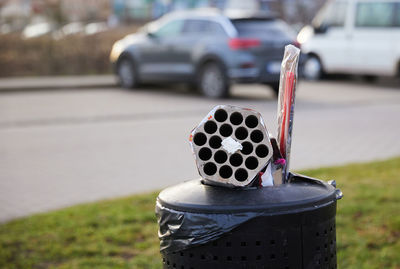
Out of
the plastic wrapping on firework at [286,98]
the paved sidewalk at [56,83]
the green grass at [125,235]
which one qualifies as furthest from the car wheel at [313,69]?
the plastic wrapping on firework at [286,98]

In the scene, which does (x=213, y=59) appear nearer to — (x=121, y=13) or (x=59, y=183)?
(x=59, y=183)

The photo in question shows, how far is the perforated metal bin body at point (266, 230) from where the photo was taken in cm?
205

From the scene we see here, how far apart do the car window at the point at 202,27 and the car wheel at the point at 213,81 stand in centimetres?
73

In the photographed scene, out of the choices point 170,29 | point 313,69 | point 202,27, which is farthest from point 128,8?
point 202,27

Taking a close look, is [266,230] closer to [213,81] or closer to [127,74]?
[213,81]

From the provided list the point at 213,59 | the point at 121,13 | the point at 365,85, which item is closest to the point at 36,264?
the point at 213,59

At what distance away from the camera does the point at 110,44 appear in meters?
20.7

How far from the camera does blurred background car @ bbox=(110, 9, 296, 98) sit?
1279cm

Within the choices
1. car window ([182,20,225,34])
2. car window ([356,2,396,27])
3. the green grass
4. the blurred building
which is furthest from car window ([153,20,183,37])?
the blurred building

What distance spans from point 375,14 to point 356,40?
82cm

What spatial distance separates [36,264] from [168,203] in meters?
2.00

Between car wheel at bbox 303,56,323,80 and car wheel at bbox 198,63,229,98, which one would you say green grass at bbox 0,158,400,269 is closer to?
car wheel at bbox 198,63,229,98

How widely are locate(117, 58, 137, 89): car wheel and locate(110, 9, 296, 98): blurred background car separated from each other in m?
0.23

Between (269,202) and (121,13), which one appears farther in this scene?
(121,13)
